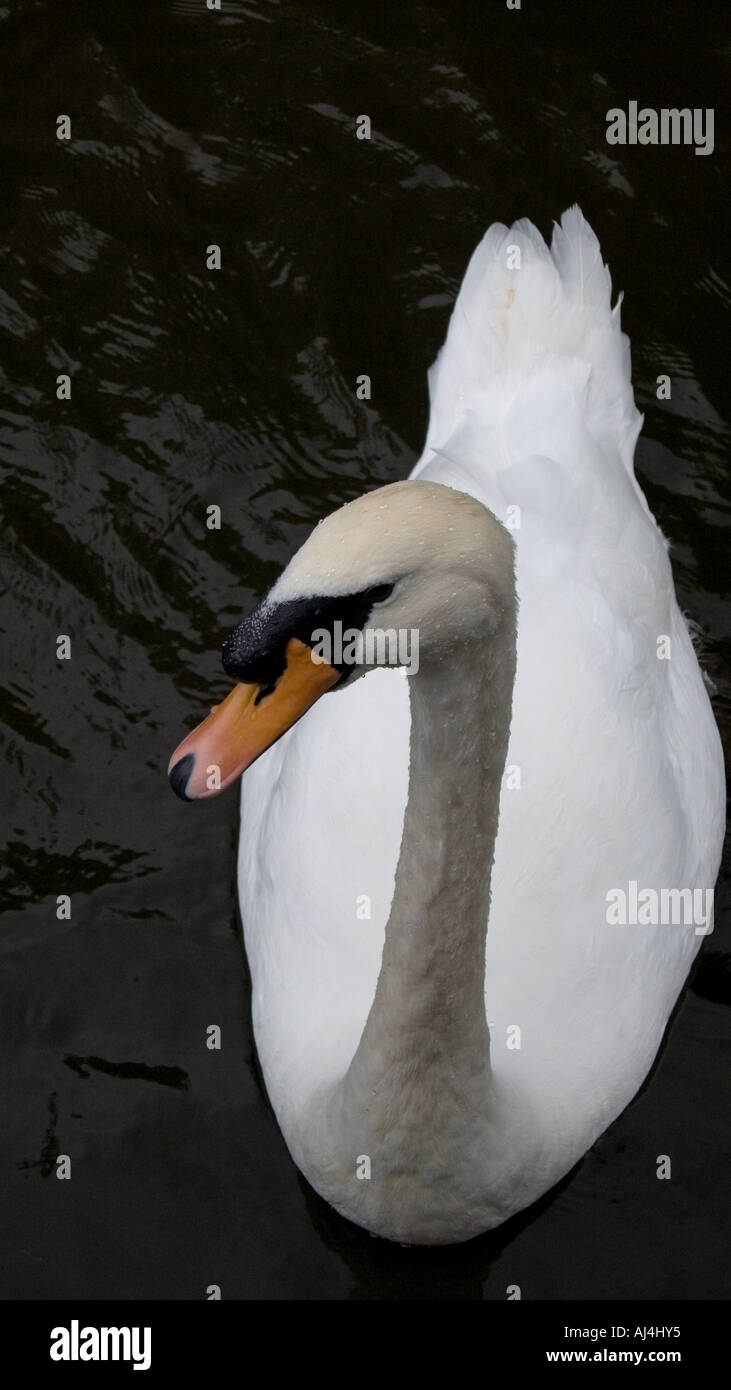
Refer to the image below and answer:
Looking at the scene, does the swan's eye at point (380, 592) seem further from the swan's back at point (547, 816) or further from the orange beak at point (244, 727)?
the swan's back at point (547, 816)

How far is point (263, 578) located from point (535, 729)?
2.29 meters

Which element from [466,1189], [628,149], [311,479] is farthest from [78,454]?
[466,1189]

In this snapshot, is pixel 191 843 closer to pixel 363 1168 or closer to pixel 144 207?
pixel 363 1168

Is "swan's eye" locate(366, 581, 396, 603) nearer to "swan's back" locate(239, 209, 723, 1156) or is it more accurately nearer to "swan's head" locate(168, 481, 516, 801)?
"swan's head" locate(168, 481, 516, 801)

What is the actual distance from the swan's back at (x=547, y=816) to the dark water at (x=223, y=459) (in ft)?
1.49

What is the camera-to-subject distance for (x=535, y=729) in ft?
21.7

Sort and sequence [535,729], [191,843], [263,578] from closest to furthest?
[535,729]
[191,843]
[263,578]

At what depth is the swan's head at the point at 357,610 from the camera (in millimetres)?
4473

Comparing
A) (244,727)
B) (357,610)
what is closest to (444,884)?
(244,727)

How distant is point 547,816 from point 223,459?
10.4 ft

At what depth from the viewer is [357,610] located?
457 centimetres

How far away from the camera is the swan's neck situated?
5.01 m

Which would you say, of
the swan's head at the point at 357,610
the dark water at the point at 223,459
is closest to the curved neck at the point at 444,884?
the swan's head at the point at 357,610

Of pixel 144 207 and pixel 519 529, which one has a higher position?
pixel 144 207
